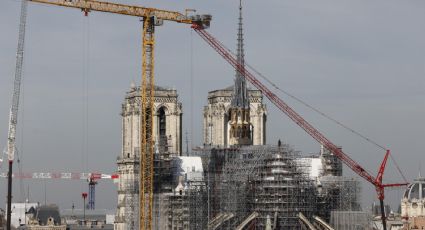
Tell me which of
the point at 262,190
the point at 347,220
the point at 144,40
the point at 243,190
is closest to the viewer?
the point at 144,40

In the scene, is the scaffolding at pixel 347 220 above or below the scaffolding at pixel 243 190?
below

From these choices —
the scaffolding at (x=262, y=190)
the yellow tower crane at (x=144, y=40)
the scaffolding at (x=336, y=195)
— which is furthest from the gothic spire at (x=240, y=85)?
the yellow tower crane at (x=144, y=40)

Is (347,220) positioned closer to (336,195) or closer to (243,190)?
(336,195)

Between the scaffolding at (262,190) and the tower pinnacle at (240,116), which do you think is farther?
the tower pinnacle at (240,116)

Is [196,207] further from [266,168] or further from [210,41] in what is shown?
[210,41]

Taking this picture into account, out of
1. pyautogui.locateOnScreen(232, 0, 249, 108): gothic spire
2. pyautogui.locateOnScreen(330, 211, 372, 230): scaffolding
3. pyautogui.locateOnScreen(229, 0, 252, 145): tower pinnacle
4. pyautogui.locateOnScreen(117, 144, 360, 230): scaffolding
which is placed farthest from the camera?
pyautogui.locateOnScreen(232, 0, 249, 108): gothic spire

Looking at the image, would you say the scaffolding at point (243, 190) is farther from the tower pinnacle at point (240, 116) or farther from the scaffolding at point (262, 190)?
A: the tower pinnacle at point (240, 116)

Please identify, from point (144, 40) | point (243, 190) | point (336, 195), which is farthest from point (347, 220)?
point (144, 40)

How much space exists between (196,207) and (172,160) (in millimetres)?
17297

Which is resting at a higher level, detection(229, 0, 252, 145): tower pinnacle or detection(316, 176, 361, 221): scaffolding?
detection(229, 0, 252, 145): tower pinnacle

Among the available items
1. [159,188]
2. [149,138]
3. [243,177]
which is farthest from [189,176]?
[149,138]

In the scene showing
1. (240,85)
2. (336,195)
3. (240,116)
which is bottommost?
(336,195)

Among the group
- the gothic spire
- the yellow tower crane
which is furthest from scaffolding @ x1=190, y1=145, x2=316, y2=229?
the yellow tower crane

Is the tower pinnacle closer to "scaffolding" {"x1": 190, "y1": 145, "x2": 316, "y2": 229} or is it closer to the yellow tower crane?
"scaffolding" {"x1": 190, "y1": 145, "x2": 316, "y2": 229}
